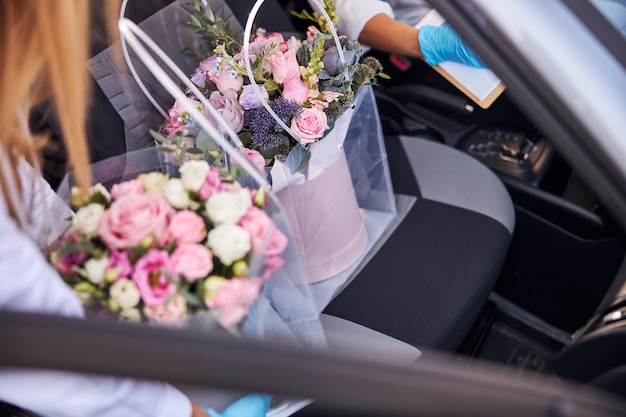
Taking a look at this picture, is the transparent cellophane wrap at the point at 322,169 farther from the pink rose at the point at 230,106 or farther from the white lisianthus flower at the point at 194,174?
the white lisianthus flower at the point at 194,174

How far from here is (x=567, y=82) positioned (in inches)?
31.1

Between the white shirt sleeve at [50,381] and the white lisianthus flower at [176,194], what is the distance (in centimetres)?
19

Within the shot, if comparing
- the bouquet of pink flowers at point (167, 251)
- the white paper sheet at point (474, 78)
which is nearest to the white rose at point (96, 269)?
the bouquet of pink flowers at point (167, 251)

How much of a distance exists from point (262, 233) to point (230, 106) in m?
0.38

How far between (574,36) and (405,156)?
935mm

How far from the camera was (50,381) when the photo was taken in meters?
0.84

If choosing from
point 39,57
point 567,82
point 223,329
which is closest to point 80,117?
point 39,57

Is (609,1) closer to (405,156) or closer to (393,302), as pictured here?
(405,156)

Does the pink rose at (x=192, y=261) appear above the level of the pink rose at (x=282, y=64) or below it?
below

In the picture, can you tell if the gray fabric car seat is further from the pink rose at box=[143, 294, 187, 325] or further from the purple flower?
the pink rose at box=[143, 294, 187, 325]

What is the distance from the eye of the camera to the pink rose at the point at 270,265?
98 cm

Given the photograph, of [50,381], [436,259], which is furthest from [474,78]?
[50,381]

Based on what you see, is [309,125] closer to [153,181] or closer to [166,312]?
[153,181]

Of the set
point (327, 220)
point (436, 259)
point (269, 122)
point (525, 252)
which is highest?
point (269, 122)
